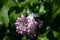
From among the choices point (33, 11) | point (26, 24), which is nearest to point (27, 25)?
point (26, 24)

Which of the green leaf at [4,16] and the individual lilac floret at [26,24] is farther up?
the green leaf at [4,16]

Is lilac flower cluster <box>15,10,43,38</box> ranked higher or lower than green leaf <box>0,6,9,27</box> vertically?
lower

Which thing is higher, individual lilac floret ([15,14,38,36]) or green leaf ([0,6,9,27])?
green leaf ([0,6,9,27])

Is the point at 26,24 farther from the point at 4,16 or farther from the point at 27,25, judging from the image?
the point at 4,16

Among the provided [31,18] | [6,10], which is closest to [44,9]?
[31,18]

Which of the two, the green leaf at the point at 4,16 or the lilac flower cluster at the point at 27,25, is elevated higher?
the green leaf at the point at 4,16
